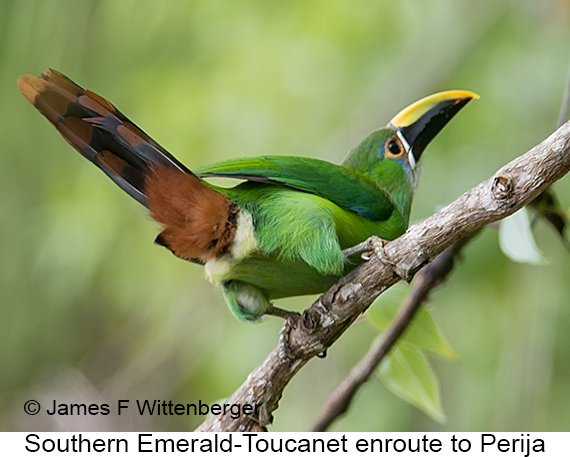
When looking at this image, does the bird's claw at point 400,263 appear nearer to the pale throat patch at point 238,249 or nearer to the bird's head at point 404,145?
the pale throat patch at point 238,249

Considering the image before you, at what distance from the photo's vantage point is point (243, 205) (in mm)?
1765

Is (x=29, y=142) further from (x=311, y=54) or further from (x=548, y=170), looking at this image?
(x=548, y=170)

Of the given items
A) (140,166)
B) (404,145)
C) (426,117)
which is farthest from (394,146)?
(140,166)

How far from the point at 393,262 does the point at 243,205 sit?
524 mm

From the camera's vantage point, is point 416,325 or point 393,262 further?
point 416,325

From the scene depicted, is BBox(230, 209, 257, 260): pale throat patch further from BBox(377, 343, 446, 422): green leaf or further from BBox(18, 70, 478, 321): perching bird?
BBox(377, 343, 446, 422): green leaf

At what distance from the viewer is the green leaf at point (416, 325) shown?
5.78 ft

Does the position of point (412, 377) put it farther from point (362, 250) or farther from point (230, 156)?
point (230, 156)

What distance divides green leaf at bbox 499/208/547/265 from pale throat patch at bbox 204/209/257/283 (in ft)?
2.09

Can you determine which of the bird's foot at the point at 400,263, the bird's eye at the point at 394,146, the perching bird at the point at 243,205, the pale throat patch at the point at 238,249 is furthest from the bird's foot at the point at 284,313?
the bird's eye at the point at 394,146

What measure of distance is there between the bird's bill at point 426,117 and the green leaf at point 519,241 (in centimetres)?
51

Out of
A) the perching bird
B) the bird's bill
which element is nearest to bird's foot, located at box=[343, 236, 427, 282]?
the perching bird

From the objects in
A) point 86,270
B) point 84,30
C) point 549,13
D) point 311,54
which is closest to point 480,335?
point 549,13

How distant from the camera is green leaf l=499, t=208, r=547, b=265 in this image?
1550 mm
